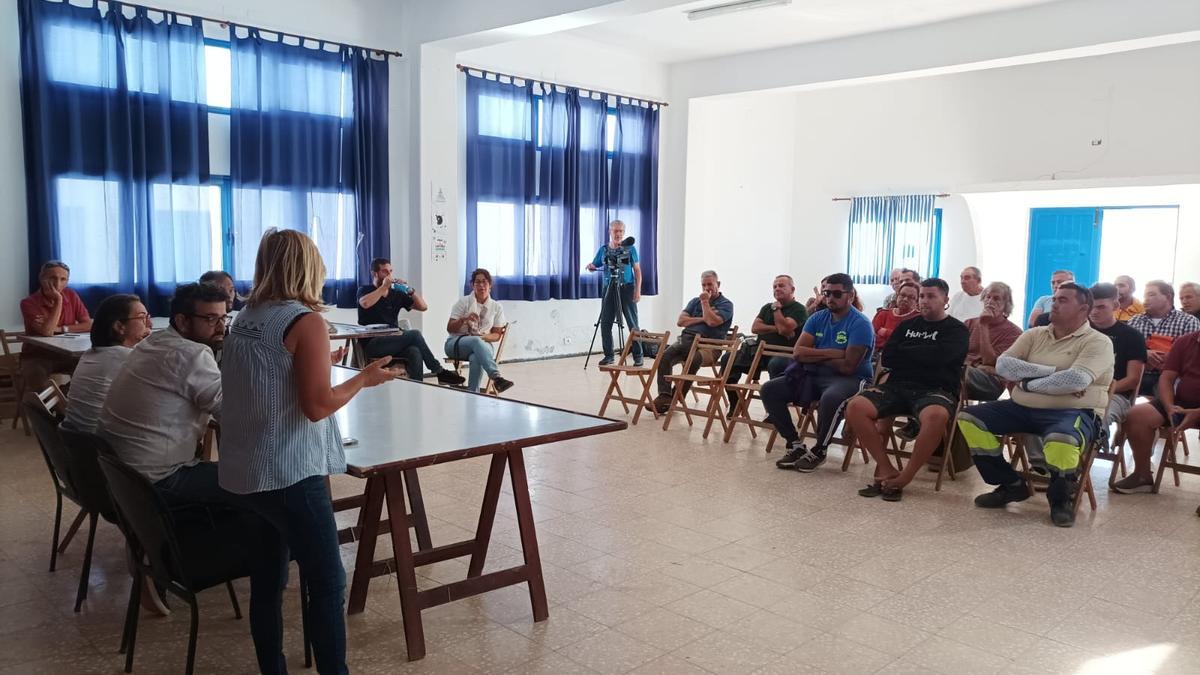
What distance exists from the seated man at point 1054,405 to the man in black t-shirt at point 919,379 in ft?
Answer: 0.90

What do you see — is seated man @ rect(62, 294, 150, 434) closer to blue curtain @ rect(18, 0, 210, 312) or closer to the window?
blue curtain @ rect(18, 0, 210, 312)

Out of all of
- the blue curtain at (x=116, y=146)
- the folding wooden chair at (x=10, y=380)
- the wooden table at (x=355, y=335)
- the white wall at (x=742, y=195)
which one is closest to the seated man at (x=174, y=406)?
the wooden table at (x=355, y=335)

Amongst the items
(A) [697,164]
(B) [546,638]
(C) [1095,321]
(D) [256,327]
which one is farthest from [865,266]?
(D) [256,327]

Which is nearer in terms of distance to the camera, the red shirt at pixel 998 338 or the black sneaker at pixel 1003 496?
the black sneaker at pixel 1003 496

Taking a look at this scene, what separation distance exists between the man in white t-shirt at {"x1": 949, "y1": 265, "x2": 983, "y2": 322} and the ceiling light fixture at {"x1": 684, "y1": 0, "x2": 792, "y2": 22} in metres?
2.81

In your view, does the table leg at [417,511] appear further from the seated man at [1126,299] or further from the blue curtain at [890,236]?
the blue curtain at [890,236]

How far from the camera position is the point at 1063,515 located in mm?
4363

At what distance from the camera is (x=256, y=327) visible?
7.63ft

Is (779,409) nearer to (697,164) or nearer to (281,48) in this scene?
(281,48)

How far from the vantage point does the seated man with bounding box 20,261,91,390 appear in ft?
18.6

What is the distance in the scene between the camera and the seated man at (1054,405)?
14.5 feet

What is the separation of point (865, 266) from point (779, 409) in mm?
6090

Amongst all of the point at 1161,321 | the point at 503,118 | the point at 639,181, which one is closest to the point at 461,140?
the point at 503,118

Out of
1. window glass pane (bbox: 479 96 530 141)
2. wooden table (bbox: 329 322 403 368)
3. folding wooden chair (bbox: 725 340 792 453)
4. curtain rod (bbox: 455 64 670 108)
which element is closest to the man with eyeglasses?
wooden table (bbox: 329 322 403 368)
